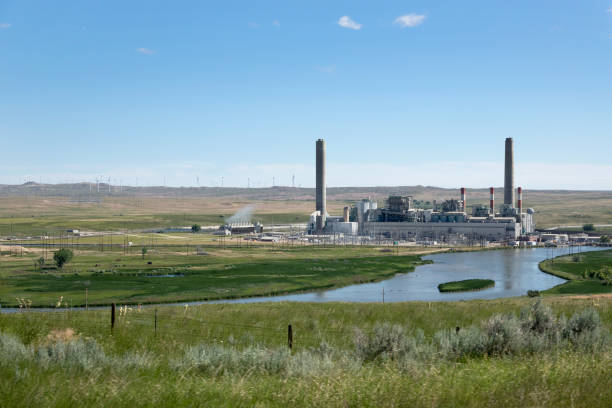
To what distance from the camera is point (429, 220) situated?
5034 inches

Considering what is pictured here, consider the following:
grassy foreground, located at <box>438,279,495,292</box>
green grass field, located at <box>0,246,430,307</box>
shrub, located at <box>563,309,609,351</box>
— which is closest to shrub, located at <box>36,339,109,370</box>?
shrub, located at <box>563,309,609,351</box>

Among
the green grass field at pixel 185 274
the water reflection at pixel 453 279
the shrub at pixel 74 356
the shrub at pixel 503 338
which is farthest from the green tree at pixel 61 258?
the shrub at pixel 503 338

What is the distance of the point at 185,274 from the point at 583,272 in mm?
44881

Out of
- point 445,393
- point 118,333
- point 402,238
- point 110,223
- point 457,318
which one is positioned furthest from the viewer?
point 110,223

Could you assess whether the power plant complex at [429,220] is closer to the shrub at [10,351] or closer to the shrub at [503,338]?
the shrub at [503,338]

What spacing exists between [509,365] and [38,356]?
28.2 feet

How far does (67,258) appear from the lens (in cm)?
7219

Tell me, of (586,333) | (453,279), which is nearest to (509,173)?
(453,279)

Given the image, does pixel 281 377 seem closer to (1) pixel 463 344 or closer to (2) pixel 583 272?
(1) pixel 463 344

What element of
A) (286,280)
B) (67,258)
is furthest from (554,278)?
(67,258)

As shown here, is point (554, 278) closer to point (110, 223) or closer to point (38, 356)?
point (38, 356)

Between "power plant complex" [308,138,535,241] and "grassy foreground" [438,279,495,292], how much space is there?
186ft

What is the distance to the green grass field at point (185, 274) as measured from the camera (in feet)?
168

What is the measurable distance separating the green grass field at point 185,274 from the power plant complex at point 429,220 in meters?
31.3
